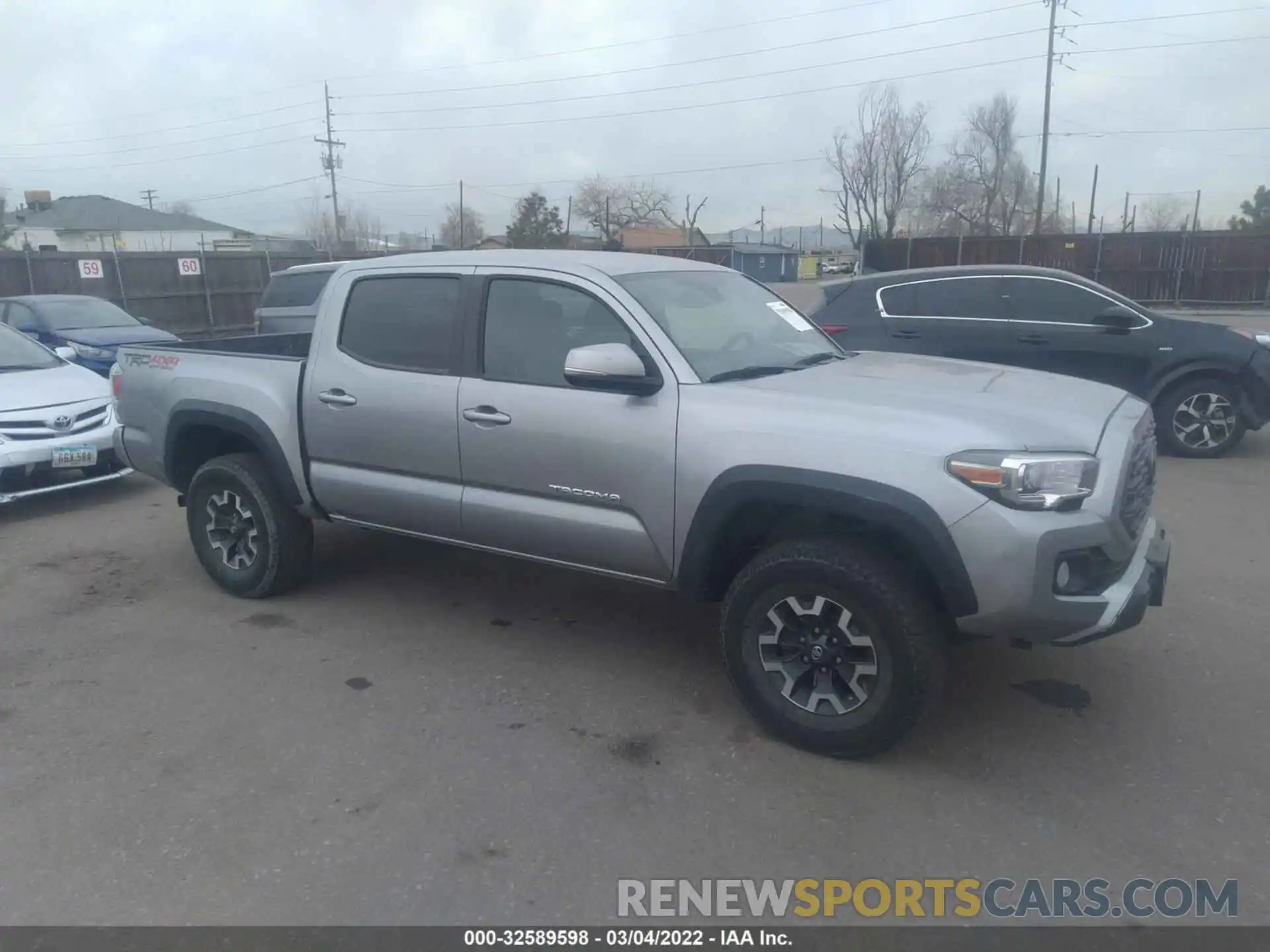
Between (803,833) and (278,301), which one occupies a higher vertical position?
(278,301)

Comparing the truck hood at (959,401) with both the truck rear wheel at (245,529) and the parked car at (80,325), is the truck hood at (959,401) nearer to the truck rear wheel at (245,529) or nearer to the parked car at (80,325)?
the truck rear wheel at (245,529)

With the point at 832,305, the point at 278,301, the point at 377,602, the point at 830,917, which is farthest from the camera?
the point at 278,301

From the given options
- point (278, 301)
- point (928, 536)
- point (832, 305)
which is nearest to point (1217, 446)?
point (832, 305)

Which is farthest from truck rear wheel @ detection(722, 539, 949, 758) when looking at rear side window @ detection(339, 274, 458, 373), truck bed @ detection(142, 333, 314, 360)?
truck bed @ detection(142, 333, 314, 360)

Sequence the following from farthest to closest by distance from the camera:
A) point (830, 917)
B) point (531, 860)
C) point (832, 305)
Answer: point (832, 305), point (531, 860), point (830, 917)

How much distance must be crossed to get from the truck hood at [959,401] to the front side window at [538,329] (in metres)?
0.66

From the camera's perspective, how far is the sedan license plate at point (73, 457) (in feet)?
24.2

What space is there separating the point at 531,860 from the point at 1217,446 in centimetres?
782

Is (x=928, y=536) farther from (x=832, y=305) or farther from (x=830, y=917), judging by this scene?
(x=832, y=305)

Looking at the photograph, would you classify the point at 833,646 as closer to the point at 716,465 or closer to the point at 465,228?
the point at 716,465

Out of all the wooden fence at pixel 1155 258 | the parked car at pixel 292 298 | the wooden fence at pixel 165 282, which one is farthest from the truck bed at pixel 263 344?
the wooden fence at pixel 1155 258

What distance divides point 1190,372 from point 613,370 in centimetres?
677

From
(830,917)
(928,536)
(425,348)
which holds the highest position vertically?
(425,348)

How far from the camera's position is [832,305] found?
30.6ft
